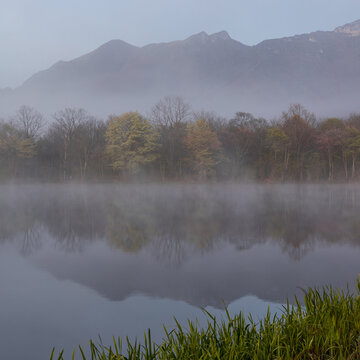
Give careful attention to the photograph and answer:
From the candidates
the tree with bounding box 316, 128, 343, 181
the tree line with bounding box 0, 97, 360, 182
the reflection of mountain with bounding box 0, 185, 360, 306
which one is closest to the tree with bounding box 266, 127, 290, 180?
the tree line with bounding box 0, 97, 360, 182

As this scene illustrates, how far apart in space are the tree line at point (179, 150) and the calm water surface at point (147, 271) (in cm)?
4056

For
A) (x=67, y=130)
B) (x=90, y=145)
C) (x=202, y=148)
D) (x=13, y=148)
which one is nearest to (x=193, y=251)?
(x=202, y=148)

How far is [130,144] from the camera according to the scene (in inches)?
2152

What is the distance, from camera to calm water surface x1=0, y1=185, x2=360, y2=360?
5.65m

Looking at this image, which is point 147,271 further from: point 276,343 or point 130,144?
point 130,144

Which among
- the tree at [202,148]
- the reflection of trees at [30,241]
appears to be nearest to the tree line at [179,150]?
the tree at [202,148]

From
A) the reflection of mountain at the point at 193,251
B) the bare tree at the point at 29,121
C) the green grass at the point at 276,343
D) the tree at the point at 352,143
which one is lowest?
the reflection of mountain at the point at 193,251

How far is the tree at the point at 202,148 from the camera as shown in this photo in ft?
187

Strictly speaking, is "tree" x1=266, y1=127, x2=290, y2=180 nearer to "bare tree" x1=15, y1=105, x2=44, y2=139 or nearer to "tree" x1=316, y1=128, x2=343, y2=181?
"tree" x1=316, y1=128, x2=343, y2=181

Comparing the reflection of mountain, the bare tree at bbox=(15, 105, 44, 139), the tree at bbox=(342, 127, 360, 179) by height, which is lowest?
the reflection of mountain

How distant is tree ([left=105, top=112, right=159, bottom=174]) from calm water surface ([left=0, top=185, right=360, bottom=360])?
125 feet

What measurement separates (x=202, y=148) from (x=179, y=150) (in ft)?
15.6

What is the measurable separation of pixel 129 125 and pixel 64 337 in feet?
175

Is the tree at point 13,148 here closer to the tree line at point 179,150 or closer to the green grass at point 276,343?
the tree line at point 179,150
